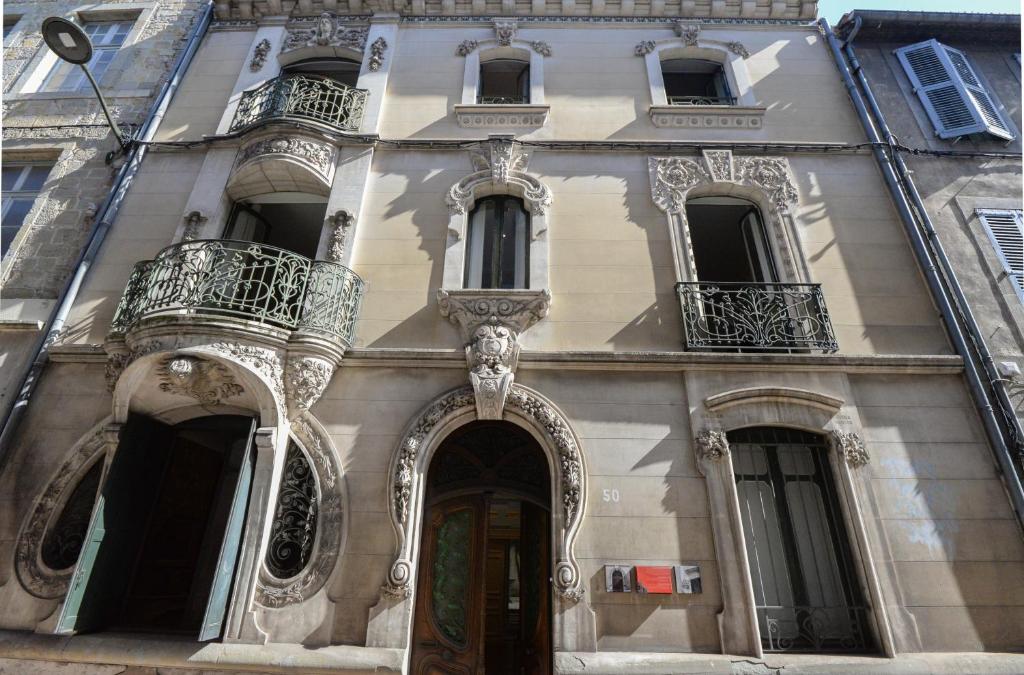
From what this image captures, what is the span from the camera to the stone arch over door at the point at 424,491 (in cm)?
470

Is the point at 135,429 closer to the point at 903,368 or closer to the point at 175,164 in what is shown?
the point at 175,164

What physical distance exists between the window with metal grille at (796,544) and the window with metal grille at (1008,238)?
380cm

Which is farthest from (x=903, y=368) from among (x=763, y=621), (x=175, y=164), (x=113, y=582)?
(x=175, y=164)

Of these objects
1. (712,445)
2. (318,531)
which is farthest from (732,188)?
(318,531)

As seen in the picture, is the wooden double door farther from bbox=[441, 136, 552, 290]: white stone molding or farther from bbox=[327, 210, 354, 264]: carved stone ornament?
bbox=[327, 210, 354, 264]: carved stone ornament

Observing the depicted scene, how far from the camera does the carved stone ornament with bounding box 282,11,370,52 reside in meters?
9.09

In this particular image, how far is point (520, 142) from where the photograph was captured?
7676 millimetres

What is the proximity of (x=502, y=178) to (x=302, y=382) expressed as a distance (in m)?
4.06

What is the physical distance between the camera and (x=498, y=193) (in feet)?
24.5

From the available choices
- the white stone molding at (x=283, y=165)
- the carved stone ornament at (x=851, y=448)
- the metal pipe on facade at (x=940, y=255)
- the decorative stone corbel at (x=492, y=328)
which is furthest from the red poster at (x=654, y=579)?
the white stone molding at (x=283, y=165)

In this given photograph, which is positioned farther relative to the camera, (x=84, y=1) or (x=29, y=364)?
(x=84, y=1)

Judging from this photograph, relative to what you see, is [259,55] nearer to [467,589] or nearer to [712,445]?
[467,589]

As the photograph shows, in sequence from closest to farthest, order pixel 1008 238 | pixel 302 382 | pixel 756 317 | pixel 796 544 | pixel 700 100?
pixel 796 544 → pixel 302 382 → pixel 756 317 → pixel 1008 238 → pixel 700 100

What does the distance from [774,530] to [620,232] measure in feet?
13.6
